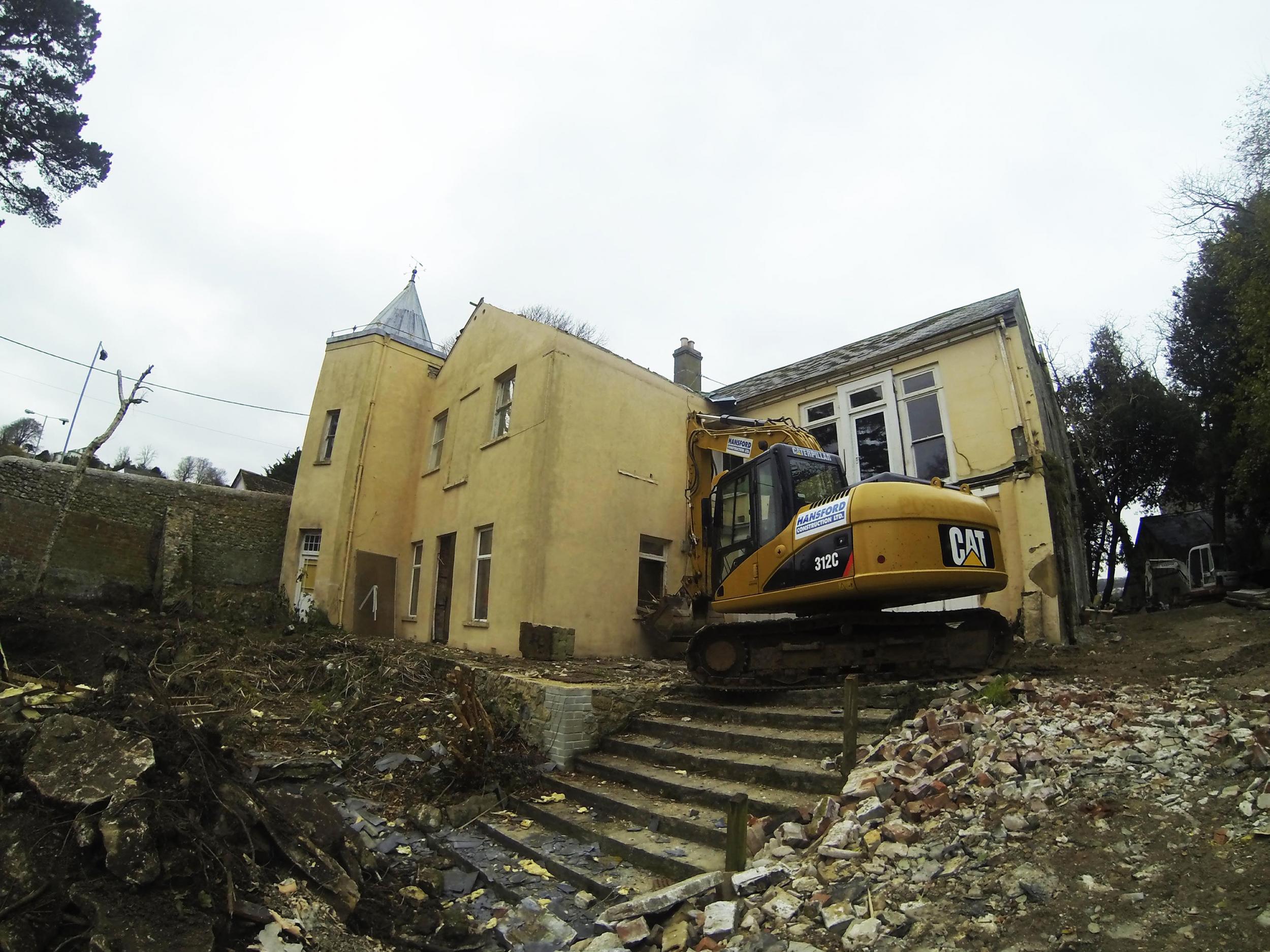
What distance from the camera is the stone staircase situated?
4.89 meters

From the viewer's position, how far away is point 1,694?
549 centimetres

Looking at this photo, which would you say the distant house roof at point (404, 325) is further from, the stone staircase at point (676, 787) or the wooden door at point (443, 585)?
the stone staircase at point (676, 787)

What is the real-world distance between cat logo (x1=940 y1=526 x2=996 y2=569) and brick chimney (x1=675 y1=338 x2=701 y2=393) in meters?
9.93

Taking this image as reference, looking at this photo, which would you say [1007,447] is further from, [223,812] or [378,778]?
[223,812]

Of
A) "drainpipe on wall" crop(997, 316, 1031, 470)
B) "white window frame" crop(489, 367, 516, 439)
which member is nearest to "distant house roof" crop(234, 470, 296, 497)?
"white window frame" crop(489, 367, 516, 439)

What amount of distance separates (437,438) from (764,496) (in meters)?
10.6

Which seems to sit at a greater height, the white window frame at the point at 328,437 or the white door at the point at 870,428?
the white window frame at the point at 328,437

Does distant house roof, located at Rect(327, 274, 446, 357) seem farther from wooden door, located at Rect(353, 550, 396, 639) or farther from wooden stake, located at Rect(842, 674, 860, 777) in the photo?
wooden stake, located at Rect(842, 674, 860, 777)

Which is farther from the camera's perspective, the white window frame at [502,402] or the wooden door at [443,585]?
the wooden door at [443,585]

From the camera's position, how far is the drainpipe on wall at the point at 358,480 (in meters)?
14.6

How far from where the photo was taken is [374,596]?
49.0 feet

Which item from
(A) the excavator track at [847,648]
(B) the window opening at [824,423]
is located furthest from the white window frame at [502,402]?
(A) the excavator track at [847,648]

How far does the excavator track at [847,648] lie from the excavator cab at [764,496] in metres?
0.94

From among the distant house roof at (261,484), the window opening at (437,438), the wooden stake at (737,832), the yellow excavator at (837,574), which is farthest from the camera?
the distant house roof at (261,484)
